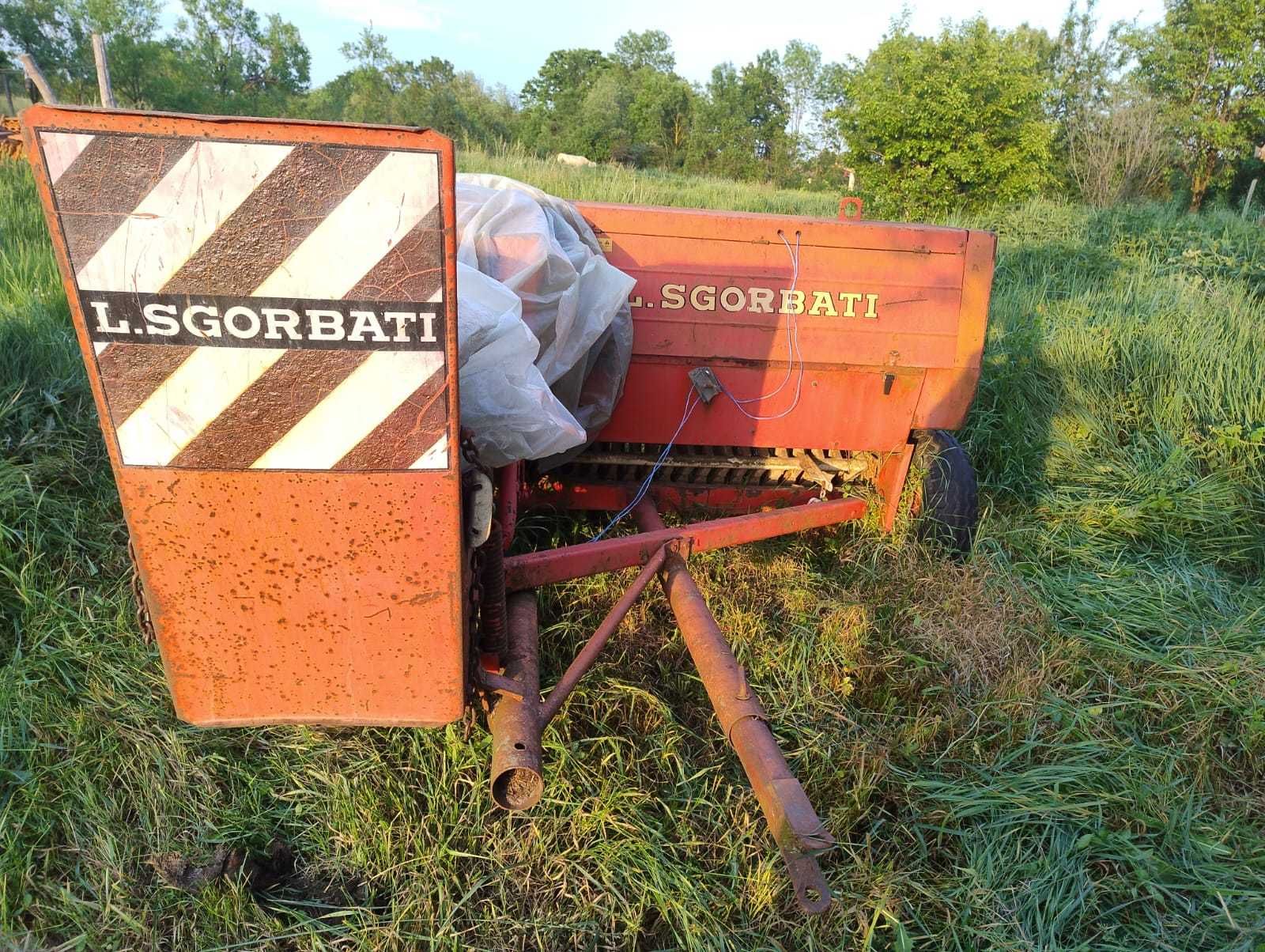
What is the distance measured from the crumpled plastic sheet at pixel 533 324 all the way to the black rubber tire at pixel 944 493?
1.39m

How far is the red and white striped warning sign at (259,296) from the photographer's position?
1.35 meters

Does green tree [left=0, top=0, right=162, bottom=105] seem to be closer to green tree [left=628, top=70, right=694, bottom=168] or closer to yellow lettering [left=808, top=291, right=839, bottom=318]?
green tree [left=628, top=70, right=694, bottom=168]

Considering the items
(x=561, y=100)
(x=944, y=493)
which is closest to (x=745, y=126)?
(x=561, y=100)

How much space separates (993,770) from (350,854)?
1.99 meters

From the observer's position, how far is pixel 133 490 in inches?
60.5

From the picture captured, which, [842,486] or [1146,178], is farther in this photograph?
[1146,178]

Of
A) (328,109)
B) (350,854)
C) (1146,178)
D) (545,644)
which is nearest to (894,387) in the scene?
(545,644)

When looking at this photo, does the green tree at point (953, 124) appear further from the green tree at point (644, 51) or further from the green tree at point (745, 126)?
the green tree at point (644, 51)

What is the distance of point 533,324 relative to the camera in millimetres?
2496

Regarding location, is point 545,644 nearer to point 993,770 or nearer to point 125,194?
point 993,770

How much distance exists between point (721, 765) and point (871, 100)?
1300cm

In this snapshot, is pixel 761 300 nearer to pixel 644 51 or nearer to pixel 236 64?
pixel 236 64

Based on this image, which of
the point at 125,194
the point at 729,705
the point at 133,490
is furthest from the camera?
the point at 729,705

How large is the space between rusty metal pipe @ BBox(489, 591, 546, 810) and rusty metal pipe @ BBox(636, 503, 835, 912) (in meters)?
0.47
